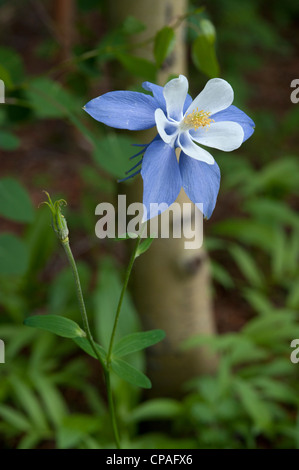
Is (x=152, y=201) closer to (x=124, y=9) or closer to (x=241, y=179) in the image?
(x=124, y=9)

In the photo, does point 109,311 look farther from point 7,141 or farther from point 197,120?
point 197,120

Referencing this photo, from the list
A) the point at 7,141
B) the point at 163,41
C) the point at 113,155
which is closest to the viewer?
the point at 163,41

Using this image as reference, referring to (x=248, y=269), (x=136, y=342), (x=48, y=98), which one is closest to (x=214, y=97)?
(x=136, y=342)

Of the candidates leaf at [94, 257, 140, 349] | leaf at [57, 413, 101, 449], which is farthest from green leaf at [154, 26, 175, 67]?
leaf at [57, 413, 101, 449]

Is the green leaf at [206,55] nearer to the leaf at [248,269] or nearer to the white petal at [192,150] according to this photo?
the white petal at [192,150]

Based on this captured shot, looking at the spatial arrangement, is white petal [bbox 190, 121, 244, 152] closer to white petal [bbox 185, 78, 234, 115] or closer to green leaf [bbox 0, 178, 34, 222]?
white petal [bbox 185, 78, 234, 115]

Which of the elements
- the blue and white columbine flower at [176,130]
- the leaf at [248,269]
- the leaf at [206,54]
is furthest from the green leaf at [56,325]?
the leaf at [248,269]

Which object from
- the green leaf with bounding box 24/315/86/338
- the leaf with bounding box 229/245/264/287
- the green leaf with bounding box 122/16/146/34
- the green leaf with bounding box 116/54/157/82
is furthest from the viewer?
the leaf with bounding box 229/245/264/287
